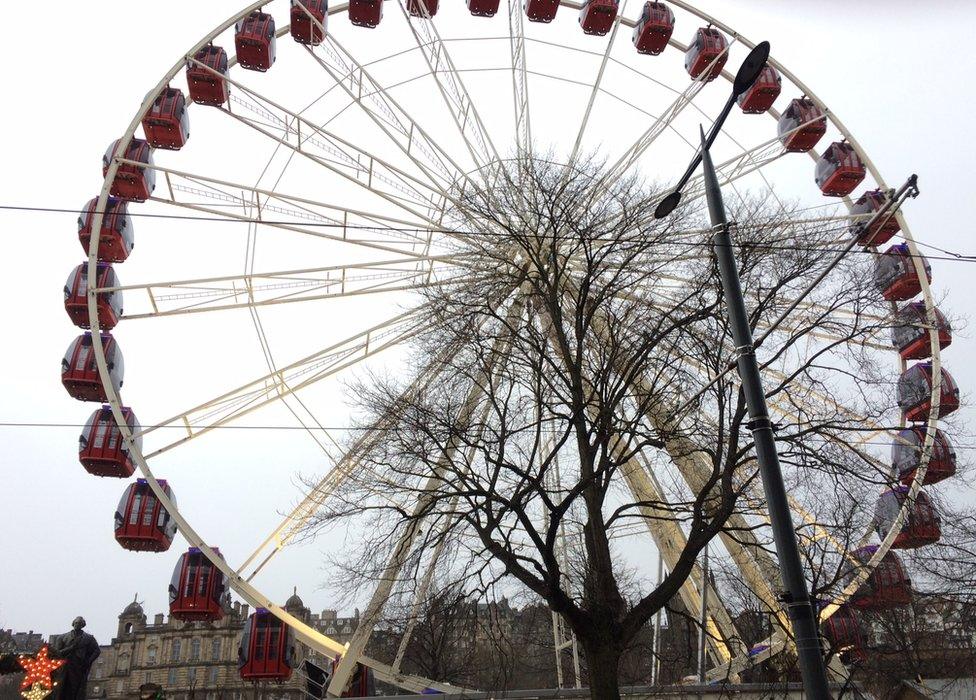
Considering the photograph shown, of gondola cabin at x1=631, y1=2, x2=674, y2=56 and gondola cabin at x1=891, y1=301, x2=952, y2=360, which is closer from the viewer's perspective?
gondola cabin at x1=891, y1=301, x2=952, y2=360

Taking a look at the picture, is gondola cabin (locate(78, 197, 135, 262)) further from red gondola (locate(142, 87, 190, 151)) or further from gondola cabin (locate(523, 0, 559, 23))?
gondola cabin (locate(523, 0, 559, 23))

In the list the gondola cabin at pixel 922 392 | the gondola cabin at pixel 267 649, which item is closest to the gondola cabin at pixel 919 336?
the gondola cabin at pixel 922 392

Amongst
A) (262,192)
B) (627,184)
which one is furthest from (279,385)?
(627,184)

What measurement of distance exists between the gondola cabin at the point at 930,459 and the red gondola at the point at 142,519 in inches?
616

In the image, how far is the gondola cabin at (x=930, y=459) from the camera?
62.3ft

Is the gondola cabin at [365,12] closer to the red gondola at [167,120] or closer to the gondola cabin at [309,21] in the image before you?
the gondola cabin at [309,21]

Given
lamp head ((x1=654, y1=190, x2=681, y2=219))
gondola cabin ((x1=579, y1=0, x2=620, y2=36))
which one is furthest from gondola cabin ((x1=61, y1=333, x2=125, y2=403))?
gondola cabin ((x1=579, y1=0, x2=620, y2=36))

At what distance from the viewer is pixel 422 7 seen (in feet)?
71.4

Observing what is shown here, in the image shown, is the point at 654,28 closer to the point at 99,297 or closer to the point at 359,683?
the point at 99,297

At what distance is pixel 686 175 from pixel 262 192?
12.7 meters

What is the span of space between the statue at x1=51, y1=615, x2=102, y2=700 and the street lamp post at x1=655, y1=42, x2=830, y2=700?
1207 centimetres

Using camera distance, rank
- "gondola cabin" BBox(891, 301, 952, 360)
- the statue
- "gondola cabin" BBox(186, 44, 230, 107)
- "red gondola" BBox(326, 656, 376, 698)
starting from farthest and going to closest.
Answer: "gondola cabin" BBox(186, 44, 230, 107) → "gondola cabin" BBox(891, 301, 952, 360) → "red gondola" BBox(326, 656, 376, 698) → the statue

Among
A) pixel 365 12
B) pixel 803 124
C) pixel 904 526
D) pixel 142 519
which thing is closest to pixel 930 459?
pixel 904 526

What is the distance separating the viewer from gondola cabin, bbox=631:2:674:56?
23.3m
